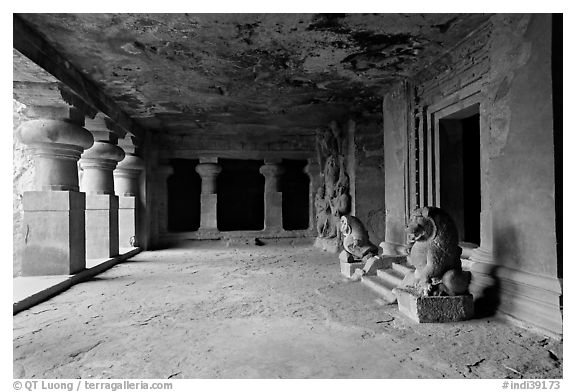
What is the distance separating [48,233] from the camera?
5.15 m

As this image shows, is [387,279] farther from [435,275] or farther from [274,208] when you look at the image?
[274,208]

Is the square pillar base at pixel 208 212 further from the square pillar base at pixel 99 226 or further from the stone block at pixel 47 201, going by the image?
the stone block at pixel 47 201

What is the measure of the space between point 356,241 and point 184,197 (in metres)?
9.17

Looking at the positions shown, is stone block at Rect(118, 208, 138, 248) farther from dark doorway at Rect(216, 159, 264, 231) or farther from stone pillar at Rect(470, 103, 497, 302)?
stone pillar at Rect(470, 103, 497, 302)

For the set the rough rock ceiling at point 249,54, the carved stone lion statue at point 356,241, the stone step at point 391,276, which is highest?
the rough rock ceiling at point 249,54

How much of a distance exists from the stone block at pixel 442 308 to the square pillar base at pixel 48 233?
462 cm

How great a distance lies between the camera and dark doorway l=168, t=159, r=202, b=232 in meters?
13.3

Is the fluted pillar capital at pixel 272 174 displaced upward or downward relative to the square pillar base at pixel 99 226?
upward

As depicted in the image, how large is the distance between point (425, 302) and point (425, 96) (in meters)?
3.27

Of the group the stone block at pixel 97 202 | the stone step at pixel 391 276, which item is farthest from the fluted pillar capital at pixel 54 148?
the stone step at pixel 391 276

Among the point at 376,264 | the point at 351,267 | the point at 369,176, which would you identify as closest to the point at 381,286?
the point at 376,264

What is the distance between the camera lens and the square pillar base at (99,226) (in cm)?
699

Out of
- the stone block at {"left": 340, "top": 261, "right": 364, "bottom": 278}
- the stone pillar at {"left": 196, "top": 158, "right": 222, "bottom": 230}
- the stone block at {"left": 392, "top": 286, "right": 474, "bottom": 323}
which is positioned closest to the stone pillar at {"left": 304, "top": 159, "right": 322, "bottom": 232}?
the stone pillar at {"left": 196, "top": 158, "right": 222, "bottom": 230}

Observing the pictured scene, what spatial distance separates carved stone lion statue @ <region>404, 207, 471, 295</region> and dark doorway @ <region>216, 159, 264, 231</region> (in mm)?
10474
